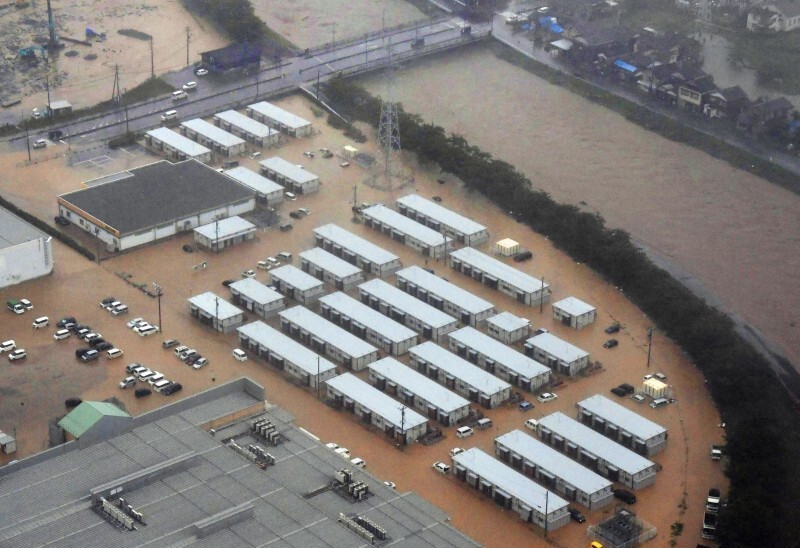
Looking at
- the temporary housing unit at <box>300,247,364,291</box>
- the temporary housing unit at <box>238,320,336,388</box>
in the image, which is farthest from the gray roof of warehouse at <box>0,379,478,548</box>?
the temporary housing unit at <box>300,247,364,291</box>

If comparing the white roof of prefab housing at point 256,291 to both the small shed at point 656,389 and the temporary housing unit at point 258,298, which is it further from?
the small shed at point 656,389

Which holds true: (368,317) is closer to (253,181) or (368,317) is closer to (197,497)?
(253,181)

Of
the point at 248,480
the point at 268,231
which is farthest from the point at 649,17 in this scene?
the point at 248,480

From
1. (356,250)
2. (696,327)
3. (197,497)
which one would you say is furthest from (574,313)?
(197,497)

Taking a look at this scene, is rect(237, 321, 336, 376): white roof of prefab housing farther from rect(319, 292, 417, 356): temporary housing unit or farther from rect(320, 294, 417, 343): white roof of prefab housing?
rect(320, 294, 417, 343): white roof of prefab housing

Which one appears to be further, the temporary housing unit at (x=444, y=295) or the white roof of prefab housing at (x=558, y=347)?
the temporary housing unit at (x=444, y=295)

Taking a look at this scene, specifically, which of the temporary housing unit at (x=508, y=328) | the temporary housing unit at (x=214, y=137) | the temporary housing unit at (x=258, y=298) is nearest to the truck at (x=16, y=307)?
the temporary housing unit at (x=258, y=298)
